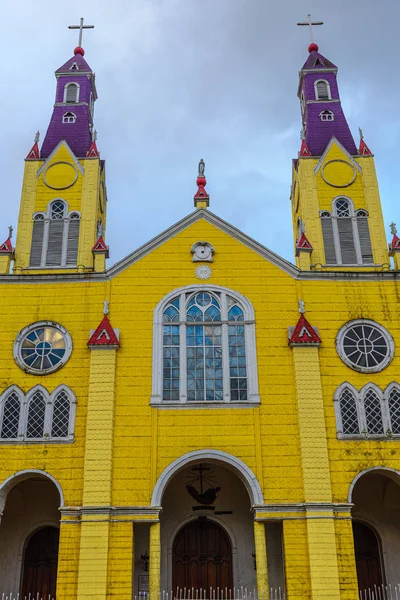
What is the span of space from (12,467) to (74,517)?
2438 mm

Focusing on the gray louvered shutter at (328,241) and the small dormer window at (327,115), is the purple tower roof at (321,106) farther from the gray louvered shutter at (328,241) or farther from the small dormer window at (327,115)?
the gray louvered shutter at (328,241)

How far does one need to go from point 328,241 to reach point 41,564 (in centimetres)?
1540

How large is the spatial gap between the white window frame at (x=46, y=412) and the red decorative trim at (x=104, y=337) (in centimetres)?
168

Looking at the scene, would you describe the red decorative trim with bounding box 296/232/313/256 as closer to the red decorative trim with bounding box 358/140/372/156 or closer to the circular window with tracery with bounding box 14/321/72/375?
the red decorative trim with bounding box 358/140/372/156

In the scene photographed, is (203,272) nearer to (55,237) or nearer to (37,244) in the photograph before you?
(55,237)

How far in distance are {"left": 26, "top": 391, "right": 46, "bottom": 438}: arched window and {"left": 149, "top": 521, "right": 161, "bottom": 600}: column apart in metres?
4.49

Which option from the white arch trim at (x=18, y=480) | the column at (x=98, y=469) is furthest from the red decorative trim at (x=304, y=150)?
the white arch trim at (x=18, y=480)

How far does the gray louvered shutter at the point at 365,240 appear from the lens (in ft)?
82.5

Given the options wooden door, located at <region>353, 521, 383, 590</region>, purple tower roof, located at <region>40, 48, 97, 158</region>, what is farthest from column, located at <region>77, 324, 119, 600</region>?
purple tower roof, located at <region>40, 48, 97, 158</region>

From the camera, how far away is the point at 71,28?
33.6 m

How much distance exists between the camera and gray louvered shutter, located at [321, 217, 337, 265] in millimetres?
25219

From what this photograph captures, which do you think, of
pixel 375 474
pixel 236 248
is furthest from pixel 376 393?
pixel 236 248

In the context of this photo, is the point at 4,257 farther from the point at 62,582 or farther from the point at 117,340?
the point at 62,582

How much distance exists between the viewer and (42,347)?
70.5ft
